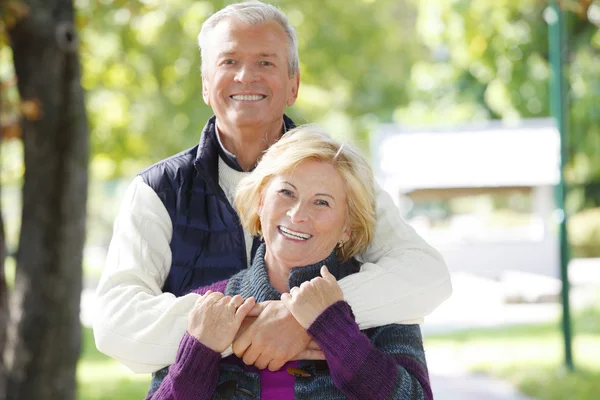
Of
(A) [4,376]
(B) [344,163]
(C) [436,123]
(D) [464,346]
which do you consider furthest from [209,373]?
(C) [436,123]

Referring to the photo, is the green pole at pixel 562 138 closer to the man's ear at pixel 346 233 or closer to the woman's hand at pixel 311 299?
the man's ear at pixel 346 233

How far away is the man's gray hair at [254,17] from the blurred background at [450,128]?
3195 mm

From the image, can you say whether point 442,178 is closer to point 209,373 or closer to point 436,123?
point 436,123

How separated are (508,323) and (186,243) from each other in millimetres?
10514

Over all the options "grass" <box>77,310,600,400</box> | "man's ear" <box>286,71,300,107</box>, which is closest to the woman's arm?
"man's ear" <box>286,71,300,107</box>

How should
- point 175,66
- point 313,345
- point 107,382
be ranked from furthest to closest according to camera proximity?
point 175,66, point 107,382, point 313,345

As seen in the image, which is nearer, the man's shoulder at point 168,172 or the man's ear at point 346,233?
the man's ear at point 346,233

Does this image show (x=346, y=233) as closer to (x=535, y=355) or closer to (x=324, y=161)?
(x=324, y=161)

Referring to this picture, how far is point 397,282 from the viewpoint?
2.59 m

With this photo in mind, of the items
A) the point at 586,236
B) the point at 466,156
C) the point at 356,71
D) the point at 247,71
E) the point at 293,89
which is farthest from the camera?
the point at 466,156

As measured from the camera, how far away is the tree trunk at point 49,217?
624 cm

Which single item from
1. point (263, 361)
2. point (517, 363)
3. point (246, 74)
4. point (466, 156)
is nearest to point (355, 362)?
point (263, 361)

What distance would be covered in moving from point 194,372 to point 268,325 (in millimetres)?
227

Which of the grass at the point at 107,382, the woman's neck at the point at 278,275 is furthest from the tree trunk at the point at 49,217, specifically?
the woman's neck at the point at 278,275
